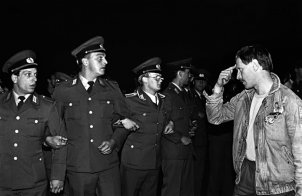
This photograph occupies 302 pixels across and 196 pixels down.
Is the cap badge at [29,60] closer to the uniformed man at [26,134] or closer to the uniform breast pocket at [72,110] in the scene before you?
the uniformed man at [26,134]

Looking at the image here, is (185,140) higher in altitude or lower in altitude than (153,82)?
lower

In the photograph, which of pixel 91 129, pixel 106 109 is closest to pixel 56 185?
pixel 91 129

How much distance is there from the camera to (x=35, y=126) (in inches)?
177

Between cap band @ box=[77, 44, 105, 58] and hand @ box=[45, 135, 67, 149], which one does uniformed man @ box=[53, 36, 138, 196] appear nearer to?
cap band @ box=[77, 44, 105, 58]

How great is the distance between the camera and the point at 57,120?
15.1 ft

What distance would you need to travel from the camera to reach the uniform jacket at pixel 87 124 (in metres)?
4.83

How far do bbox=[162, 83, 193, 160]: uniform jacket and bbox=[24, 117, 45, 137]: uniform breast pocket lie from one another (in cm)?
244

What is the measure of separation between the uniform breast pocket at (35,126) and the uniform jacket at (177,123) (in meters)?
2.44

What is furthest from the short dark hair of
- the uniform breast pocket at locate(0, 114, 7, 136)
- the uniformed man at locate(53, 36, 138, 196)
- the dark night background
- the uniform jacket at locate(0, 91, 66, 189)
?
the dark night background

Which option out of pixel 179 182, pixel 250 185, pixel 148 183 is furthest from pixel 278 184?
pixel 179 182

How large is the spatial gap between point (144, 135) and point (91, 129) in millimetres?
1330

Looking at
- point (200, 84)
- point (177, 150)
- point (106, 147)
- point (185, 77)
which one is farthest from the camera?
point (200, 84)

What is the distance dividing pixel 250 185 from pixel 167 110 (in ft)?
9.48

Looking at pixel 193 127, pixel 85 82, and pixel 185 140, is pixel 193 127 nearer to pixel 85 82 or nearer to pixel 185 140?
pixel 185 140
